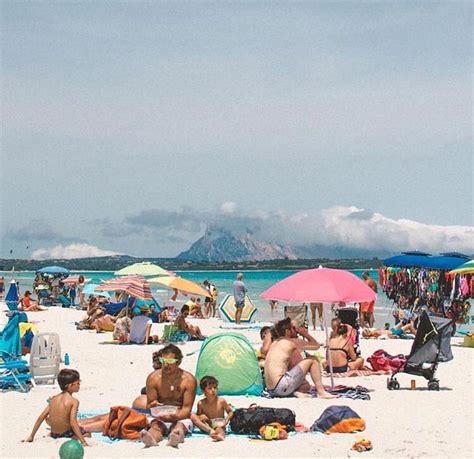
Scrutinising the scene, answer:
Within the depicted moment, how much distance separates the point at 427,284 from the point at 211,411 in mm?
12670

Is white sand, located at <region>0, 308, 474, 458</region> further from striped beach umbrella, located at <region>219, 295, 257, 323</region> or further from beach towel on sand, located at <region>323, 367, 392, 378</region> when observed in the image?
striped beach umbrella, located at <region>219, 295, 257, 323</region>

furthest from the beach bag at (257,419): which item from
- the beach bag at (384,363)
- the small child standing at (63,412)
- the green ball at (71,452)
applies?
the beach bag at (384,363)

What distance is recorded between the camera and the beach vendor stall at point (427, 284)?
17.6 m

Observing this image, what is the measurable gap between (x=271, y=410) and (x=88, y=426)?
1697 millimetres

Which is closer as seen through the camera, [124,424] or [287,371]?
[124,424]

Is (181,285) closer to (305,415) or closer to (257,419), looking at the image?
(305,415)

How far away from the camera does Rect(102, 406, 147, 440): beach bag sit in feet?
22.3

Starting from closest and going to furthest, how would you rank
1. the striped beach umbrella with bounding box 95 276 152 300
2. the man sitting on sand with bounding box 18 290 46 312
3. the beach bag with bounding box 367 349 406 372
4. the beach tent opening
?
the beach tent opening, the beach bag with bounding box 367 349 406 372, the striped beach umbrella with bounding box 95 276 152 300, the man sitting on sand with bounding box 18 290 46 312

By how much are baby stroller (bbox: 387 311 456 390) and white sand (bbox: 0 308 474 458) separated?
0.20 m

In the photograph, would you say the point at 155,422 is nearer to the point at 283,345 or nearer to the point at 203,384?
the point at 203,384

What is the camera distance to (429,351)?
958 centimetres

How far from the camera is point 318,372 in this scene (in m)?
8.55

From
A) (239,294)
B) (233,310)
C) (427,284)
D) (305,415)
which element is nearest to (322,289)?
(305,415)

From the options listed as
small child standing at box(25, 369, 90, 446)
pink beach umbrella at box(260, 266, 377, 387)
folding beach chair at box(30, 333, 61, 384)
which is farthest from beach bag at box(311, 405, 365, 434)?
folding beach chair at box(30, 333, 61, 384)
